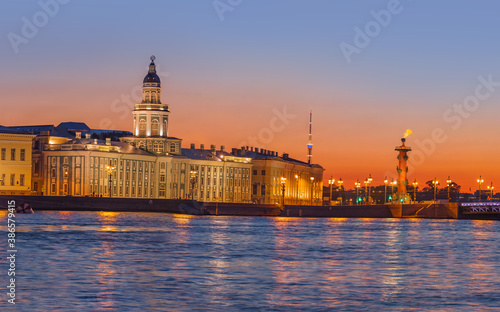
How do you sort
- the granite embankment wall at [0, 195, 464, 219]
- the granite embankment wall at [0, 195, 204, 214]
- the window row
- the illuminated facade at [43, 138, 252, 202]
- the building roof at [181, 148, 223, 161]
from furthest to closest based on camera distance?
the building roof at [181, 148, 223, 161], the illuminated facade at [43, 138, 252, 202], the window row, the granite embankment wall at [0, 195, 464, 219], the granite embankment wall at [0, 195, 204, 214]

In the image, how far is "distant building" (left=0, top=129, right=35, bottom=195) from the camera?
146 metres

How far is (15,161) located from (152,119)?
31.7 meters

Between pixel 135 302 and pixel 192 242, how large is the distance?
27.7 metres

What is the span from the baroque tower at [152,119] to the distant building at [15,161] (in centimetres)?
2749

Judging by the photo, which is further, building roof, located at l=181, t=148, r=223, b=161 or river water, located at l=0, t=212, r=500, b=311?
building roof, located at l=181, t=148, r=223, b=161

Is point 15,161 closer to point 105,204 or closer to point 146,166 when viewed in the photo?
point 105,204

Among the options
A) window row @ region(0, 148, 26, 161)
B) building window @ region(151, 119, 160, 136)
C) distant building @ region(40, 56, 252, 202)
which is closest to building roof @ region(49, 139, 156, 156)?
distant building @ region(40, 56, 252, 202)

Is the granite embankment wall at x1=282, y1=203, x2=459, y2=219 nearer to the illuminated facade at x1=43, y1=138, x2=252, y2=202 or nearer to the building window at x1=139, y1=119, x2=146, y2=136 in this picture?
the illuminated facade at x1=43, y1=138, x2=252, y2=202

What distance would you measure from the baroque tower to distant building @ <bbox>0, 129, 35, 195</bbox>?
27487 mm

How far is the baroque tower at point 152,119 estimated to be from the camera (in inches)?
6816

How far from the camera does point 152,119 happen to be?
570ft

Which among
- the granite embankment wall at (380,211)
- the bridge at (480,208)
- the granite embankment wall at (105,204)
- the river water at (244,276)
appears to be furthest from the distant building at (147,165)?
the river water at (244,276)

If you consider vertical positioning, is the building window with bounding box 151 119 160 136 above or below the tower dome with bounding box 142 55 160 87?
below

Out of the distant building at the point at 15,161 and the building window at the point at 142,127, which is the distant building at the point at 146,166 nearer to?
the building window at the point at 142,127
